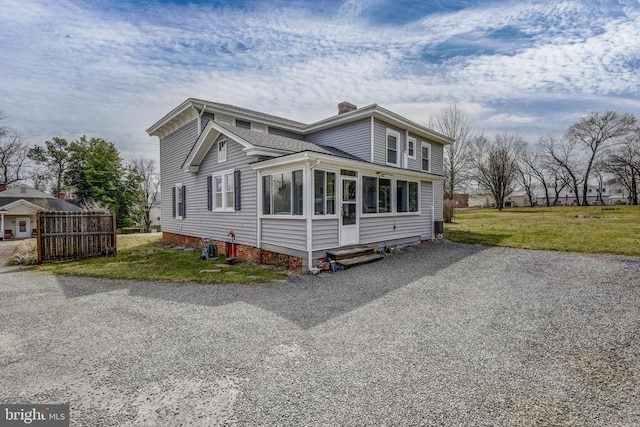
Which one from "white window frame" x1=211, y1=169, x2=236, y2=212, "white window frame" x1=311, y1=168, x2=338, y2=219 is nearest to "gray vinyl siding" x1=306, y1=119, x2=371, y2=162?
"white window frame" x1=311, y1=168, x2=338, y2=219

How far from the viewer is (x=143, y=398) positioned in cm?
282

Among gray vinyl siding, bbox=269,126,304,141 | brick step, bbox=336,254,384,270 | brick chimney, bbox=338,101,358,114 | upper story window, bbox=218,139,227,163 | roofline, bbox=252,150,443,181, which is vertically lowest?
brick step, bbox=336,254,384,270

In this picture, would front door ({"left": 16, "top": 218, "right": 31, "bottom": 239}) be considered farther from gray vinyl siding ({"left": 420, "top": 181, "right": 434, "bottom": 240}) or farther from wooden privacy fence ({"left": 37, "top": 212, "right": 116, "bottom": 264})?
gray vinyl siding ({"left": 420, "top": 181, "right": 434, "bottom": 240})

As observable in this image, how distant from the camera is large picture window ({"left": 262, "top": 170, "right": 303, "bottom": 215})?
Result: 28.0 ft

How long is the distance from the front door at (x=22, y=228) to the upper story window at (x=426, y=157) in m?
30.7

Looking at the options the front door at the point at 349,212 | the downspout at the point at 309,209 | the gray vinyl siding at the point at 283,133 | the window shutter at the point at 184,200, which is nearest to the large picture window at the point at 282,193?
the downspout at the point at 309,209

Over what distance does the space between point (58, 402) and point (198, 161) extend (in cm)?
1077

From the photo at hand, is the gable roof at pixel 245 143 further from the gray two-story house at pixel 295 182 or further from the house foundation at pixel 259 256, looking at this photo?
the house foundation at pixel 259 256

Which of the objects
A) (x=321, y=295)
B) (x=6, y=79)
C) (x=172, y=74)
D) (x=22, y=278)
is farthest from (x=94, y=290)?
(x=6, y=79)

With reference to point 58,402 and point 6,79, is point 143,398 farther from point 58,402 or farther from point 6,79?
point 6,79

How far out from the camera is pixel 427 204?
45.6ft

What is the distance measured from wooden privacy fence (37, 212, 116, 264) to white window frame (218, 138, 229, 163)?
545cm

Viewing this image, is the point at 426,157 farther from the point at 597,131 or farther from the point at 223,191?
the point at 597,131

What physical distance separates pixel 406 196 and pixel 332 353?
938 cm
